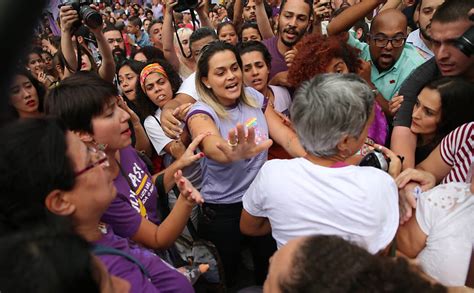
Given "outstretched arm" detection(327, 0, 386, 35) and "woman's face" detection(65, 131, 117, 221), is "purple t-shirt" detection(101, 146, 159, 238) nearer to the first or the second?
"woman's face" detection(65, 131, 117, 221)

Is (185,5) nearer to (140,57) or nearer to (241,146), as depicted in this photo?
(140,57)

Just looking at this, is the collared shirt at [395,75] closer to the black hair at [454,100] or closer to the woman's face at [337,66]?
the woman's face at [337,66]

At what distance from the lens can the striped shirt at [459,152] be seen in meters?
1.50

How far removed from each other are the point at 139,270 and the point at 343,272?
0.76 meters

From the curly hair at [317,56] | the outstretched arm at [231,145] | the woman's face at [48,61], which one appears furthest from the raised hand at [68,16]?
the woman's face at [48,61]

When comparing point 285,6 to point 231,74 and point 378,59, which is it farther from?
point 231,74

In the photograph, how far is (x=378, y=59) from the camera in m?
2.70

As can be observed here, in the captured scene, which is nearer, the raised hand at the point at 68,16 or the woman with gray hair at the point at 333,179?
the woman with gray hair at the point at 333,179

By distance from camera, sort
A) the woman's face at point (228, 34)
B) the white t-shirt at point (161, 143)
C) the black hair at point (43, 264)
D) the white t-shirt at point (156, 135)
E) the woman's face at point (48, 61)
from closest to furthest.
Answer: the black hair at point (43, 264) < the white t-shirt at point (161, 143) < the white t-shirt at point (156, 135) < the woman's face at point (228, 34) < the woman's face at point (48, 61)

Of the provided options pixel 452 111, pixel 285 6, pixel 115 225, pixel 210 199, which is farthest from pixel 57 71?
pixel 452 111

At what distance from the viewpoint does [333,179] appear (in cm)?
120

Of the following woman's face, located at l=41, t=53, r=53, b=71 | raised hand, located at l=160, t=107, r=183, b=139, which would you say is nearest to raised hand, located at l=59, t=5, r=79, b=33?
raised hand, located at l=160, t=107, r=183, b=139

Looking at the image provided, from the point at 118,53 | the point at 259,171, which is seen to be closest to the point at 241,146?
the point at 259,171

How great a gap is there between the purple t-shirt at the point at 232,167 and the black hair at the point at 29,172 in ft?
3.15
